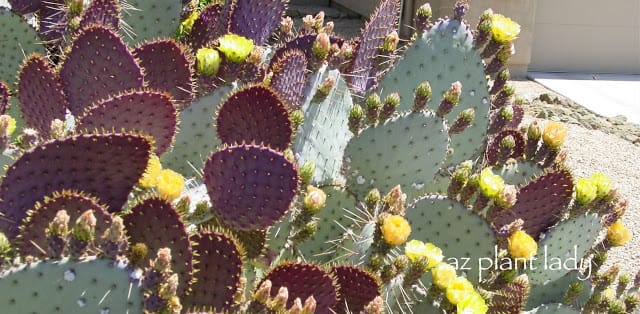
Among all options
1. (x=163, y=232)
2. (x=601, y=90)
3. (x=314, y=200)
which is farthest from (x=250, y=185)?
(x=601, y=90)

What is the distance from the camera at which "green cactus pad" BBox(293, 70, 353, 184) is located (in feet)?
6.72

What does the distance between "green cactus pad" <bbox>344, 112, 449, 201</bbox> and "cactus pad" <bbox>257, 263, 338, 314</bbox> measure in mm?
693

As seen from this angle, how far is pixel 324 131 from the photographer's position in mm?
2113

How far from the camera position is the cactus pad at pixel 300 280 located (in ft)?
4.90

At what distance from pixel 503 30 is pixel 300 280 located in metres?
1.17

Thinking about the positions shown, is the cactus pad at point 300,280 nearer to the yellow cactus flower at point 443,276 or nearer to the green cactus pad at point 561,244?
the yellow cactus flower at point 443,276

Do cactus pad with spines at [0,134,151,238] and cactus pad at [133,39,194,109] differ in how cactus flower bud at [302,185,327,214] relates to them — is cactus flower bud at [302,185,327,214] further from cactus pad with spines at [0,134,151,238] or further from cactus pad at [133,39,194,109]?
cactus pad at [133,39,194,109]

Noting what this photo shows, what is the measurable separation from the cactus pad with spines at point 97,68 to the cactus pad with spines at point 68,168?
45cm

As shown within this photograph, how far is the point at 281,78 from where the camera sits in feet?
6.69

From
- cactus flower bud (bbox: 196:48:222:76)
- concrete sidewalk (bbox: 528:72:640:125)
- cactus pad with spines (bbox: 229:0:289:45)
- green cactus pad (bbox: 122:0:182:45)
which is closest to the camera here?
cactus flower bud (bbox: 196:48:222:76)

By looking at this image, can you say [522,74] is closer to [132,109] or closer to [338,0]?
[338,0]

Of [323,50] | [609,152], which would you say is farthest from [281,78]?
[609,152]

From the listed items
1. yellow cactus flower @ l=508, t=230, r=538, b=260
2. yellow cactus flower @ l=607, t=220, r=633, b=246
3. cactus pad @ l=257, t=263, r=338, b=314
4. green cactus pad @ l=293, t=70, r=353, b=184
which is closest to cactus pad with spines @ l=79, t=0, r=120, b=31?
A: green cactus pad @ l=293, t=70, r=353, b=184

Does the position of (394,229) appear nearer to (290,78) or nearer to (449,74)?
(290,78)
